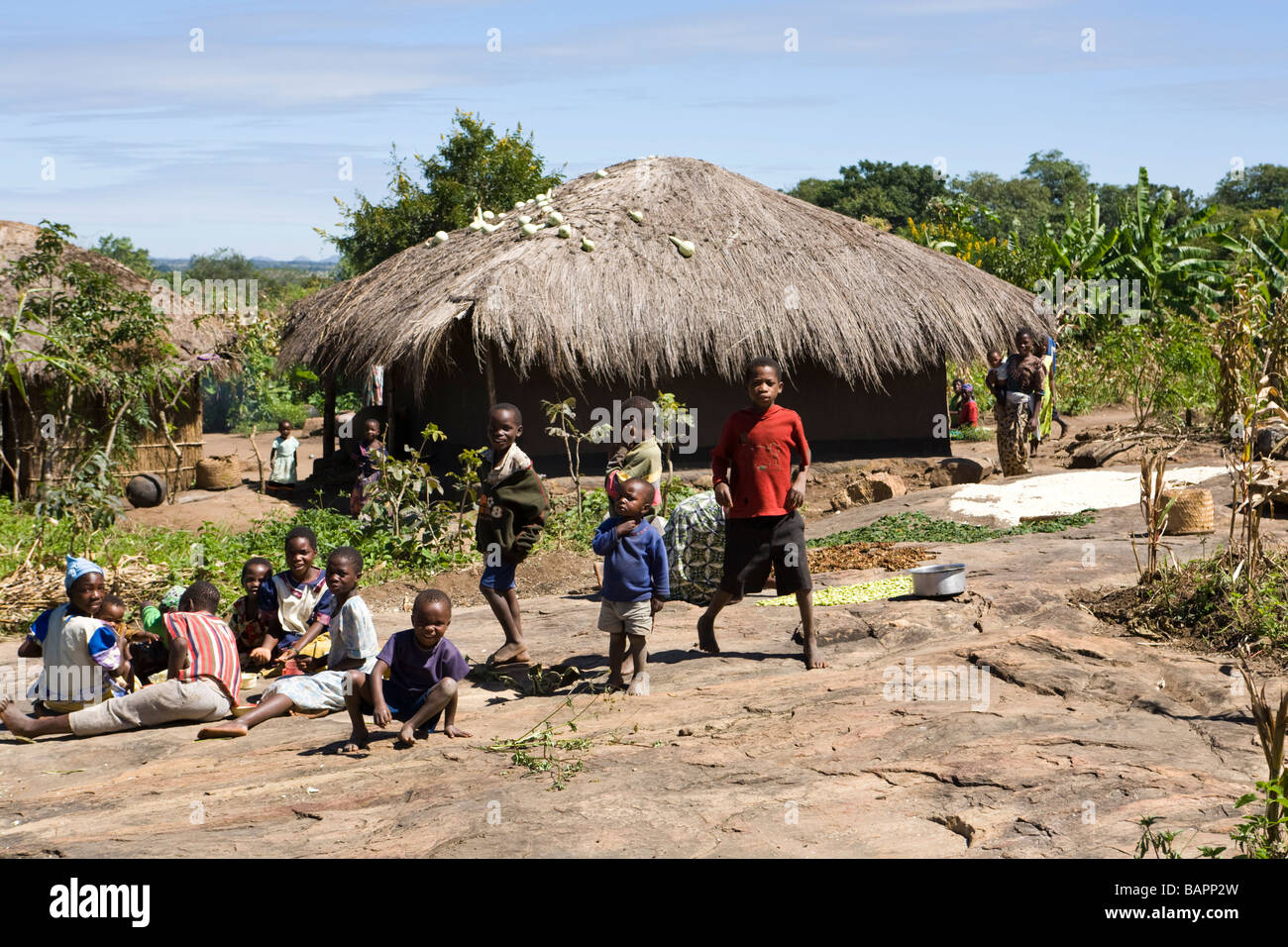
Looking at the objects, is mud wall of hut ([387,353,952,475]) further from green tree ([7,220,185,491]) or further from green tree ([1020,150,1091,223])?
green tree ([1020,150,1091,223])

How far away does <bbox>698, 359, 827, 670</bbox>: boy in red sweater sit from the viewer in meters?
6.10

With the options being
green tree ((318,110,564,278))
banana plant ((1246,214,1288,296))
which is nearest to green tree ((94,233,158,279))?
green tree ((318,110,564,278))

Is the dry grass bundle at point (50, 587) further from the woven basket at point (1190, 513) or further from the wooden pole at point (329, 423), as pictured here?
the wooden pole at point (329, 423)

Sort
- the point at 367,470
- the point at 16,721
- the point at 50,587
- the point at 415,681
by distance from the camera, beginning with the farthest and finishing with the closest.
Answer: the point at 367,470, the point at 50,587, the point at 16,721, the point at 415,681

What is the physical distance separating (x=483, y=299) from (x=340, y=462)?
17.9 ft

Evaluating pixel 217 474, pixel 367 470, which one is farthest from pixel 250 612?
pixel 217 474

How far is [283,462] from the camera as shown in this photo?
51.3ft

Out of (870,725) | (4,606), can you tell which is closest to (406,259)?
(4,606)

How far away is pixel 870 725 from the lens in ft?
16.6

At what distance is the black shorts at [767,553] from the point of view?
6.08m

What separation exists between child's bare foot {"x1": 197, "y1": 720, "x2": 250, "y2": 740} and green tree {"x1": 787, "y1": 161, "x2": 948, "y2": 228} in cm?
3122

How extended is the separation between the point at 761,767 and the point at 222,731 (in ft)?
7.95

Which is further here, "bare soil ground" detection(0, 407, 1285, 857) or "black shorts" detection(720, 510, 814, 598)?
"black shorts" detection(720, 510, 814, 598)

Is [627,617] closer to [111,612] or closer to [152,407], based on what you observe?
[111,612]
